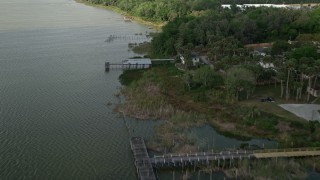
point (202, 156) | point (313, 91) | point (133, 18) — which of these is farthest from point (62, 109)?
point (133, 18)

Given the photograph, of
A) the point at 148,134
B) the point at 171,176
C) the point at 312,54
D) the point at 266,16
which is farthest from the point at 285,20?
the point at 171,176

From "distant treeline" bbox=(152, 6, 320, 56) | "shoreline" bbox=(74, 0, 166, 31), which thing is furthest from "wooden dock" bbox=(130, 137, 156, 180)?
"shoreline" bbox=(74, 0, 166, 31)

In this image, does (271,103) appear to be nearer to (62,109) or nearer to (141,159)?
(141,159)

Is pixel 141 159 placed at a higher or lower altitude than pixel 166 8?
lower

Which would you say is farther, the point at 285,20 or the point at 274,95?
the point at 285,20

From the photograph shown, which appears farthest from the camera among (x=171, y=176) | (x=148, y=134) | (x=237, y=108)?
(x=237, y=108)

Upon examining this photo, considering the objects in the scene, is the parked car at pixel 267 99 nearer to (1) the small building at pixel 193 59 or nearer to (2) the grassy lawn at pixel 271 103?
(2) the grassy lawn at pixel 271 103

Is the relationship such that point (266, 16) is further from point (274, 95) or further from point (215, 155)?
point (215, 155)

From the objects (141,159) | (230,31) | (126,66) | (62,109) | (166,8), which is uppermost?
(166,8)
